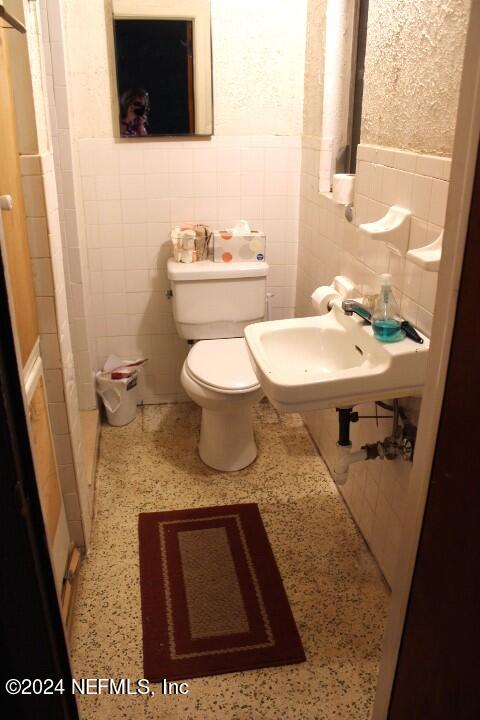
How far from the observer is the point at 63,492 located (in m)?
1.80

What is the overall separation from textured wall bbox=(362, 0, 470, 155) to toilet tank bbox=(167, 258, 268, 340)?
35.3 inches

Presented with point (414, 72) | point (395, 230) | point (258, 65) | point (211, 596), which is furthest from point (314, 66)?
point (211, 596)

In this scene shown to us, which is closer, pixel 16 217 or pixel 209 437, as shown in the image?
pixel 16 217

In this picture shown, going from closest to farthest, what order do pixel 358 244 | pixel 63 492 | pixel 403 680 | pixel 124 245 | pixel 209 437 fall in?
pixel 403 680 → pixel 63 492 → pixel 358 244 → pixel 209 437 → pixel 124 245

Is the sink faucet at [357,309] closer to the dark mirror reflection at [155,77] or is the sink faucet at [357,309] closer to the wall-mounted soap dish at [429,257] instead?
the wall-mounted soap dish at [429,257]

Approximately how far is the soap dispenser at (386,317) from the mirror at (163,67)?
135 cm

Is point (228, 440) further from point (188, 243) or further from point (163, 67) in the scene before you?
point (163, 67)

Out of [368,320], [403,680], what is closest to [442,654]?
[403,680]

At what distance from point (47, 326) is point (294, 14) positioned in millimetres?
1746

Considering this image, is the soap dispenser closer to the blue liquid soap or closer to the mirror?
the blue liquid soap

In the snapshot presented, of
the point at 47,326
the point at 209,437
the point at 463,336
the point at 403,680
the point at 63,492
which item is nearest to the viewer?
the point at 463,336

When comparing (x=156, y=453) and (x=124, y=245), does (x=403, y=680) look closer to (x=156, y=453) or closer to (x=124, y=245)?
(x=156, y=453)

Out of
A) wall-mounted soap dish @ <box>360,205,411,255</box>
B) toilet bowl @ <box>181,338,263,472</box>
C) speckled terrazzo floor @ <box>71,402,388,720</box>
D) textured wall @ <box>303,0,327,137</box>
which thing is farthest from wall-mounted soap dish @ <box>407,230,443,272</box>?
textured wall @ <box>303,0,327,137</box>

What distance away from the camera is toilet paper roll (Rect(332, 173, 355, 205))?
196 cm
